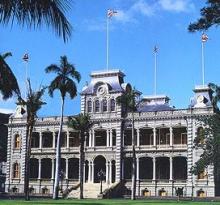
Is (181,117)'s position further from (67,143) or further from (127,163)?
(67,143)

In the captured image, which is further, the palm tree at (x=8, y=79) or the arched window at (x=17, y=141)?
the arched window at (x=17, y=141)

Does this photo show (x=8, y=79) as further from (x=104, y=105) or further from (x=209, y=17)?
(x=104, y=105)

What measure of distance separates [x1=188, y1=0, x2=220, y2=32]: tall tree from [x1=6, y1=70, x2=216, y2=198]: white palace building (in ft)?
154

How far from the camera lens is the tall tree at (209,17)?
22938 millimetres

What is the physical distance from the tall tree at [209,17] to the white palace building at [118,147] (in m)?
47.0

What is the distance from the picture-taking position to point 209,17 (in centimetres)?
2323

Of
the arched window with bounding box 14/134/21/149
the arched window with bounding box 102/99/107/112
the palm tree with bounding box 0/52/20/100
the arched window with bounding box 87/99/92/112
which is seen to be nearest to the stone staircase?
the arched window with bounding box 102/99/107/112

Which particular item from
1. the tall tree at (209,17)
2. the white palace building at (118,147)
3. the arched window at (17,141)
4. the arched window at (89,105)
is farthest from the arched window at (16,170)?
the tall tree at (209,17)

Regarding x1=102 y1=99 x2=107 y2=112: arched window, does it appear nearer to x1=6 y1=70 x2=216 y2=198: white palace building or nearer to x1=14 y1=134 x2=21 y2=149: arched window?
x1=6 y1=70 x2=216 y2=198: white palace building

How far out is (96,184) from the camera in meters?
75.1

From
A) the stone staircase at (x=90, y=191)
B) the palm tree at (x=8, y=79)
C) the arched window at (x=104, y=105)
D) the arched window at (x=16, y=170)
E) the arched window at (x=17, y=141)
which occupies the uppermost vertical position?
the arched window at (x=104, y=105)

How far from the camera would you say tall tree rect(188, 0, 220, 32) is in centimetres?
2294

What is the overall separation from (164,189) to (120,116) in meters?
11.8

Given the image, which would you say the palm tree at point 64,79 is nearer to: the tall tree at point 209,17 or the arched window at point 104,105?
the arched window at point 104,105
